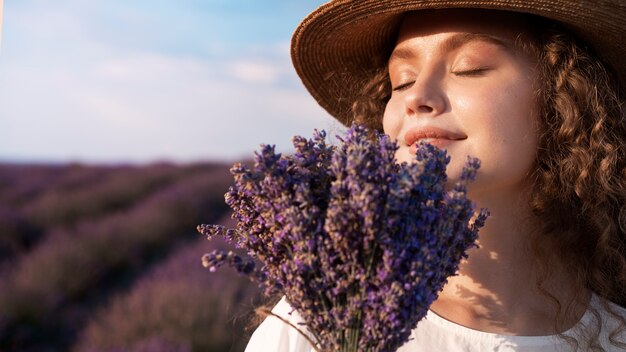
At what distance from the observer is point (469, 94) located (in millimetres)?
1691

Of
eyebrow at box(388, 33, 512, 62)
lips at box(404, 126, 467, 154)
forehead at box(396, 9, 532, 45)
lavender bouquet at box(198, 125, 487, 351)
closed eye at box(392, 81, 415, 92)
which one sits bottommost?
lavender bouquet at box(198, 125, 487, 351)

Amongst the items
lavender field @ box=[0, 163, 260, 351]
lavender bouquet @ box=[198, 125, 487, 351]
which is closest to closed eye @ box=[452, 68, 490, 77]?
lavender bouquet @ box=[198, 125, 487, 351]

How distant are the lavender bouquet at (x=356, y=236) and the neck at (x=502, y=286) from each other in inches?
29.3

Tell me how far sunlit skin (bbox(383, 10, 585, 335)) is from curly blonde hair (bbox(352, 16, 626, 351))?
46 millimetres

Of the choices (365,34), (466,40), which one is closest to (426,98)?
(466,40)

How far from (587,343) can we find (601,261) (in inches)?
10.9

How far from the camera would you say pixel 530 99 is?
1814mm

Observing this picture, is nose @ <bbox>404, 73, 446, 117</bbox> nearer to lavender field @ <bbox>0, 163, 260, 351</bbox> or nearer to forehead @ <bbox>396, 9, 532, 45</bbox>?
forehead @ <bbox>396, 9, 532, 45</bbox>

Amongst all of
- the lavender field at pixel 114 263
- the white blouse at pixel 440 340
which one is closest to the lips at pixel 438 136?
the white blouse at pixel 440 340

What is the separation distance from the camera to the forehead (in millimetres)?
1773

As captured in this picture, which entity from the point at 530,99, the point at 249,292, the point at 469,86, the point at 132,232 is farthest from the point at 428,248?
the point at 132,232

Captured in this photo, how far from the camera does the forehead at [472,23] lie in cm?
177

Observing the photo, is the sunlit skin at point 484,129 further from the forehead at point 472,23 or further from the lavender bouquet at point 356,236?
the lavender bouquet at point 356,236

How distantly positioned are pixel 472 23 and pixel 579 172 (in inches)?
21.2
